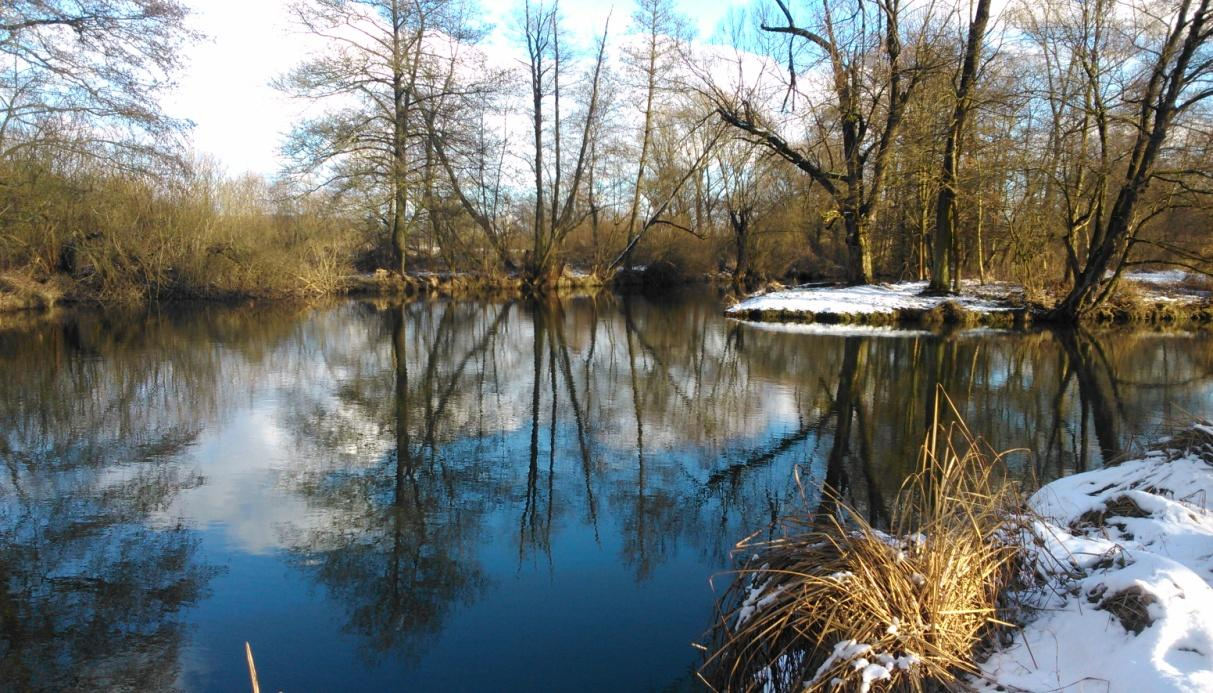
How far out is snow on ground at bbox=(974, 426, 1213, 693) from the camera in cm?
260

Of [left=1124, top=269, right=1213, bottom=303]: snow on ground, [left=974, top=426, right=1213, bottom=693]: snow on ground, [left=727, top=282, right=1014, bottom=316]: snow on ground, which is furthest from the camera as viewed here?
[left=1124, top=269, right=1213, bottom=303]: snow on ground

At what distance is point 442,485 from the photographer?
639 cm

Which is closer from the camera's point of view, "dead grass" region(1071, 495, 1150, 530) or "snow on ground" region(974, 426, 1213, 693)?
"snow on ground" region(974, 426, 1213, 693)

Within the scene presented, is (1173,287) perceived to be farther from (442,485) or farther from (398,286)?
(398,286)

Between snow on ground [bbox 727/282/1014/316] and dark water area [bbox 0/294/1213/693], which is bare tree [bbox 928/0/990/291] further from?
dark water area [bbox 0/294/1213/693]

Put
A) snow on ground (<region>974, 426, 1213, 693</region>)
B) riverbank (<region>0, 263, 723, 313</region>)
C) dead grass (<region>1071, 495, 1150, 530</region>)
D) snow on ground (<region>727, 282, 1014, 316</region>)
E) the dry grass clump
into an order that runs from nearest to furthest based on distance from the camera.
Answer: snow on ground (<region>974, 426, 1213, 693</region>) < the dry grass clump < dead grass (<region>1071, 495, 1150, 530</region>) < snow on ground (<region>727, 282, 1014, 316</region>) < riverbank (<region>0, 263, 723, 313</region>)

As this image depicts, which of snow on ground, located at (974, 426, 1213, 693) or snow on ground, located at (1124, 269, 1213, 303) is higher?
snow on ground, located at (1124, 269, 1213, 303)

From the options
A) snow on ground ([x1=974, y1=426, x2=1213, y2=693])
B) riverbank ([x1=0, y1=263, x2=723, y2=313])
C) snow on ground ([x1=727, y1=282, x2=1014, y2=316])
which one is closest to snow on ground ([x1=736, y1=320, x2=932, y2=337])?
snow on ground ([x1=727, y1=282, x2=1014, y2=316])

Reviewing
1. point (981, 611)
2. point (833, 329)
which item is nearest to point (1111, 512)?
point (981, 611)

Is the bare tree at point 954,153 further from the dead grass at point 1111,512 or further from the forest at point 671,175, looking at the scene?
the dead grass at point 1111,512

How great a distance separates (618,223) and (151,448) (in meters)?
34.4

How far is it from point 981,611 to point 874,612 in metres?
0.44

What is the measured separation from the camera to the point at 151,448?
7543 millimetres

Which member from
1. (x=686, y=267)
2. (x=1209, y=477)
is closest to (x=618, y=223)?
(x=686, y=267)
